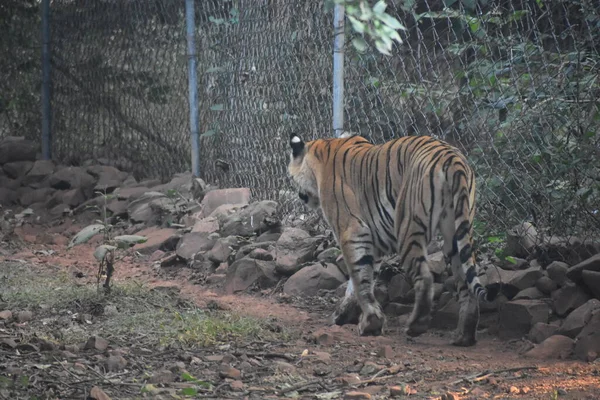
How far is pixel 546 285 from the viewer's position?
5.48 metres

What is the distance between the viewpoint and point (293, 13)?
7910 millimetres

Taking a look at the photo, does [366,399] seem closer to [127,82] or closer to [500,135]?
[500,135]

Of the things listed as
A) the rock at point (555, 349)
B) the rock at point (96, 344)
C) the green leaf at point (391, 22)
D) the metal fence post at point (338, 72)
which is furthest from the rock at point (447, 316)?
the green leaf at point (391, 22)

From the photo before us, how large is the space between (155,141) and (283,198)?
3.11 metres

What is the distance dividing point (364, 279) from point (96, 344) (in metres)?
1.83

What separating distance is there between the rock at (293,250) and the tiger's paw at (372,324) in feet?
4.99

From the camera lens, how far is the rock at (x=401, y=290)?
617 cm

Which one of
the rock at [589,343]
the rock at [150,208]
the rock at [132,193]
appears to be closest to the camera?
the rock at [589,343]

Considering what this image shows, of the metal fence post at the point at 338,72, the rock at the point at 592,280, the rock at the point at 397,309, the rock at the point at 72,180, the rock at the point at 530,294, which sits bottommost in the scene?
the rock at the point at 397,309

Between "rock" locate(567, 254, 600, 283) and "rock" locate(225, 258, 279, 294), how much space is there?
2.62 meters

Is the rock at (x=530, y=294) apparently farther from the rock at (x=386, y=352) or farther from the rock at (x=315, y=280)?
the rock at (x=315, y=280)

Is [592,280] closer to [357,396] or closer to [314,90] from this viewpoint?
[357,396]

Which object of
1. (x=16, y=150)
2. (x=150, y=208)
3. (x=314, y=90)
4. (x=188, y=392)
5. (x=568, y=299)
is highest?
(x=314, y=90)

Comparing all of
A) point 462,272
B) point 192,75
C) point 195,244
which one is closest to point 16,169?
point 192,75
